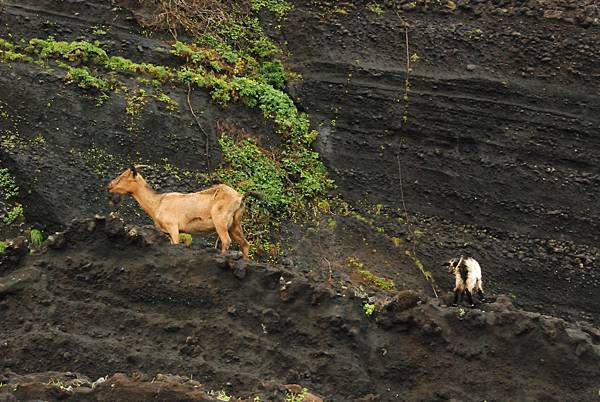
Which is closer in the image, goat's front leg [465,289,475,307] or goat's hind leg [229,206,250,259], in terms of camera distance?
goat's hind leg [229,206,250,259]

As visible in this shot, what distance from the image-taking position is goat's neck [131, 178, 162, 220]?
1502 centimetres

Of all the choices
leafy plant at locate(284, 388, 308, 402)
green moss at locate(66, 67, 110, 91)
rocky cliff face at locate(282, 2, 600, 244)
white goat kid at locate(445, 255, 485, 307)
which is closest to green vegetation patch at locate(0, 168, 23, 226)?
green moss at locate(66, 67, 110, 91)

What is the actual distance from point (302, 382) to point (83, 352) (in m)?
3.09

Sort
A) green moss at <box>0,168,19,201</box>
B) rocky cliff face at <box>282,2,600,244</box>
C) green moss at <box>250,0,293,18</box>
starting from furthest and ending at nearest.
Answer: green moss at <box>250,0,293,18</box>
rocky cliff face at <box>282,2,600,244</box>
green moss at <box>0,168,19,201</box>

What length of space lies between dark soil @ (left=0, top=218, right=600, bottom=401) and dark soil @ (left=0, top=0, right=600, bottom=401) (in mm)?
30

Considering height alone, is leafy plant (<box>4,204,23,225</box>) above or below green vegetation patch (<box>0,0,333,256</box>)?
below

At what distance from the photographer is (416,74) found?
22.7m

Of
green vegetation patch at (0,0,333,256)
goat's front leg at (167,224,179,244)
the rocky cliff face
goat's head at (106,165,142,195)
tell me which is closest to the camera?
goat's front leg at (167,224,179,244)

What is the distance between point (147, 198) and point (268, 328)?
378 centimetres

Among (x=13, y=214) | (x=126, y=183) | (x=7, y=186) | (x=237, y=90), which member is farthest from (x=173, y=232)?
(x=237, y=90)

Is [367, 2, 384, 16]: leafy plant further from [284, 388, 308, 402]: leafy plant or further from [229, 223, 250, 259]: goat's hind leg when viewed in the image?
[284, 388, 308, 402]: leafy plant

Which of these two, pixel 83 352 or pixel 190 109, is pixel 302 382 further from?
pixel 190 109

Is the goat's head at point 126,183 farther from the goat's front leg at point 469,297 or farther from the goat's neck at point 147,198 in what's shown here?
the goat's front leg at point 469,297

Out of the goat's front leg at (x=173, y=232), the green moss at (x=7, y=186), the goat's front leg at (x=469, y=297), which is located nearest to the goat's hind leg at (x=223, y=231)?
the goat's front leg at (x=173, y=232)
